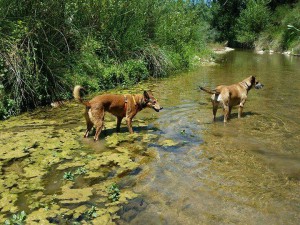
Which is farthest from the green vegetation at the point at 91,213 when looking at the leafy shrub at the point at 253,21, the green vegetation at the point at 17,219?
the leafy shrub at the point at 253,21

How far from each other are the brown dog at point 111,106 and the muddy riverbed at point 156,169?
0.44 m

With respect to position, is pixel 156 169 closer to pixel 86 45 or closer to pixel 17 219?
pixel 17 219

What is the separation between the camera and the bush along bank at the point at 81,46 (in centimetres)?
1014

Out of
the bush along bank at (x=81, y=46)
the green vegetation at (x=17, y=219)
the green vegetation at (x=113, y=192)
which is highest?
the bush along bank at (x=81, y=46)

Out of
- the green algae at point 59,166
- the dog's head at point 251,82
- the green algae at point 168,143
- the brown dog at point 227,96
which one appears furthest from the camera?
the dog's head at point 251,82

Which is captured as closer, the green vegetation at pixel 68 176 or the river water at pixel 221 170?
the river water at pixel 221 170

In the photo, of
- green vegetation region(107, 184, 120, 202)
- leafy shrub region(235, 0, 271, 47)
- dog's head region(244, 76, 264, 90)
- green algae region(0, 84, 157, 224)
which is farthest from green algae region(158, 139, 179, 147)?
leafy shrub region(235, 0, 271, 47)

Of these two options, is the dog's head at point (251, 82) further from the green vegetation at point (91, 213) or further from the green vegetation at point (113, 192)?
the green vegetation at point (91, 213)

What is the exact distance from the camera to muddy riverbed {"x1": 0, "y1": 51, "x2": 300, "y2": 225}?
478 cm

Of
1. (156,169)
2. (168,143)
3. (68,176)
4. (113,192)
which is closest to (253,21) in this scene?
(168,143)

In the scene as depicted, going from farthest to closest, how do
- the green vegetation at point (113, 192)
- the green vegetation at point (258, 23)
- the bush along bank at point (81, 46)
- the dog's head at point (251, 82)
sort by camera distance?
the green vegetation at point (258, 23) < the dog's head at point (251, 82) < the bush along bank at point (81, 46) < the green vegetation at point (113, 192)

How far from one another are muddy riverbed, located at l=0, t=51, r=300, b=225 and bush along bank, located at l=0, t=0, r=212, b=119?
121cm

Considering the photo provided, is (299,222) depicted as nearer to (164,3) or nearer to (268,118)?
(268,118)

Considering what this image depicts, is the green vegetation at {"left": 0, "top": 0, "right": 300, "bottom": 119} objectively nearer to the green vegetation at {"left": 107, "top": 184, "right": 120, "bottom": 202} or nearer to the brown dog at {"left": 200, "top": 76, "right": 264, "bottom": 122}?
the brown dog at {"left": 200, "top": 76, "right": 264, "bottom": 122}
